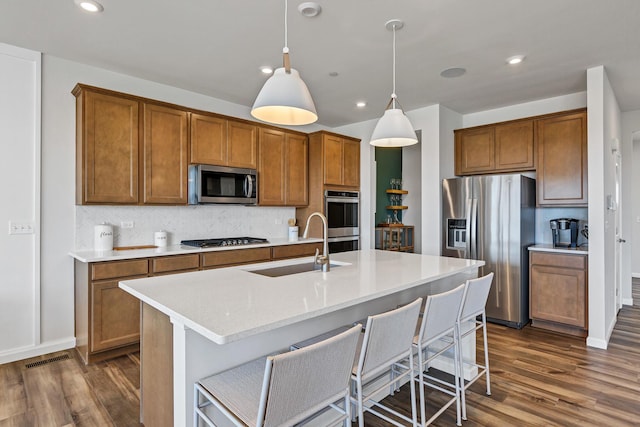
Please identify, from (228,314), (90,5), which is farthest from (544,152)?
(90,5)

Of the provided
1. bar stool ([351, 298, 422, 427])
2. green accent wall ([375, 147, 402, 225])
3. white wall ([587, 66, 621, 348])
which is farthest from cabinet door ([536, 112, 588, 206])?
bar stool ([351, 298, 422, 427])

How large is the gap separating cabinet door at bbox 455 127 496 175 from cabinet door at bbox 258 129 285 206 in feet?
7.76

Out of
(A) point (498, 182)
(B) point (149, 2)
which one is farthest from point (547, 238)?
(B) point (149, 2)

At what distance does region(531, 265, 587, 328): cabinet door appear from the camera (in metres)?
3.54

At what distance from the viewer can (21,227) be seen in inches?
119

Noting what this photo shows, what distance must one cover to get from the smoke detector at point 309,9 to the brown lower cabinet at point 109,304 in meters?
2.38

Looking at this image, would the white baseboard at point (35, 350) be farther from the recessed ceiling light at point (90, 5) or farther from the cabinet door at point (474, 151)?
the cabinet door at point (474, 151)

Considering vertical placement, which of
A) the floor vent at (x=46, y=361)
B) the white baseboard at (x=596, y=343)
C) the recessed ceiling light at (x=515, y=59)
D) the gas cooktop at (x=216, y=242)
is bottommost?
the floor vent at (x=46, y=361)

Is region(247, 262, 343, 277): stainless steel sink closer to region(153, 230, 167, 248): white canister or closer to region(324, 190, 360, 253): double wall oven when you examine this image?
region(153, 230, 167, 248): white canister

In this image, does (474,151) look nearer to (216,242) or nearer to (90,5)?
(216,242)

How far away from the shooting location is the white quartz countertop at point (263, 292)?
4.18 feet

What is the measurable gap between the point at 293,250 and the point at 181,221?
1.36 metres

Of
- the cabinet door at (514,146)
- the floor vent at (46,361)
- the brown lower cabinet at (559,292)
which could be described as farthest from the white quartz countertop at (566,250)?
the floor vent at (46,361)

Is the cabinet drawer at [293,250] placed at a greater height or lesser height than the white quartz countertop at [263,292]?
lesser
